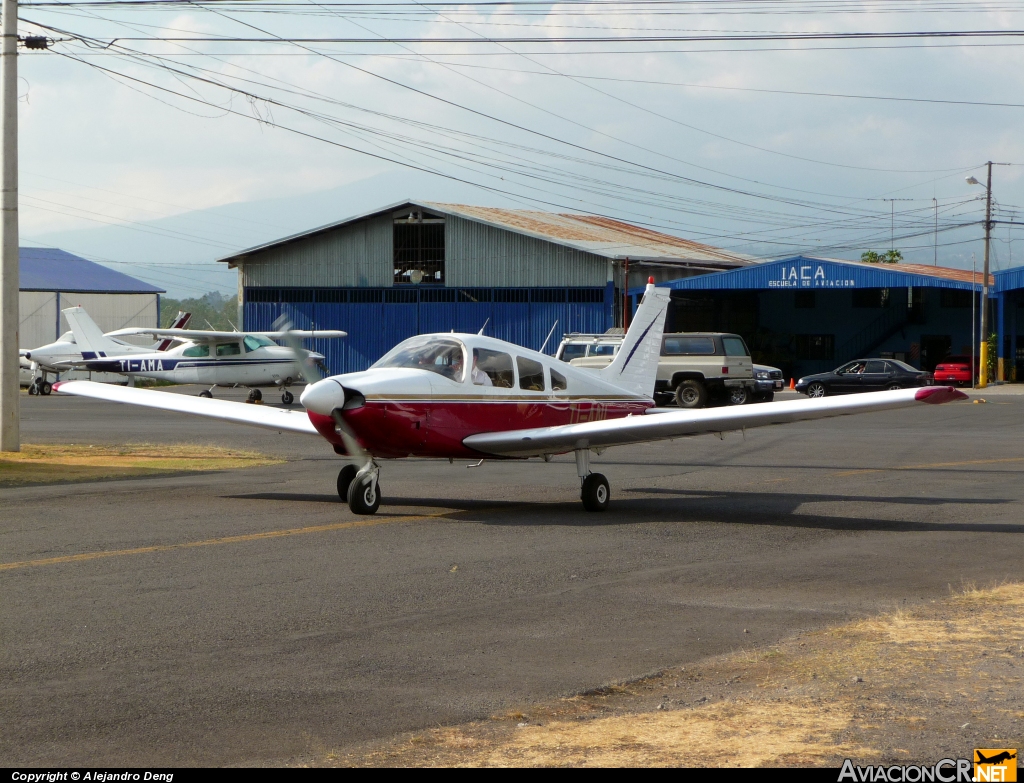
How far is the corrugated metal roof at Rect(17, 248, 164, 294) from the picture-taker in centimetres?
6369

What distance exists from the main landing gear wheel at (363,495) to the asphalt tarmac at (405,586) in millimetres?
271

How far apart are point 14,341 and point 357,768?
17592 millimetres

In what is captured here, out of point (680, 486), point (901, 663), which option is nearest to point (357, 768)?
point (901, 663)

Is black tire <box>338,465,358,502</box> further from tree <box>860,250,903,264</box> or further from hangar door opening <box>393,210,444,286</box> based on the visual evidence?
tree <box>860,250,903,264</box>

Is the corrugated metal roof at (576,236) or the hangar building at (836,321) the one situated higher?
the corrugated metal roof at (576,236)

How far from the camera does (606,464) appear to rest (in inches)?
771

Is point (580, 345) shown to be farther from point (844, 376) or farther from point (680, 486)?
point (680, 486)

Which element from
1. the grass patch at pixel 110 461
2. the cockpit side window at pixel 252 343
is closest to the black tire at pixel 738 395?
the cockpit side window at pixel 252 343

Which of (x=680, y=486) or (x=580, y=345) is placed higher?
(x=580, y=345)

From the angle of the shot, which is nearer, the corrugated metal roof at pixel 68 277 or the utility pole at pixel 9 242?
the utility pole at pixel 9 242

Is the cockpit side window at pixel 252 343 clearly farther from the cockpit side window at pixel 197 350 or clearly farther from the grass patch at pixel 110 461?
the grass patch at pixel 110 461

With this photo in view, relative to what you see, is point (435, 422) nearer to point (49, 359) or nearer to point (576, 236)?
point (49, 359)

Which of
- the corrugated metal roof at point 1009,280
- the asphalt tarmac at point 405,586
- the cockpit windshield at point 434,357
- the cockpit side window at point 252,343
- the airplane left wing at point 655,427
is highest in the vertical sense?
the corrugated metal roof at point 1009,280

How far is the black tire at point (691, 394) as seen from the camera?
34844mm
